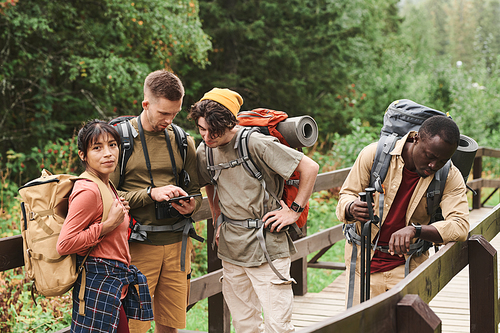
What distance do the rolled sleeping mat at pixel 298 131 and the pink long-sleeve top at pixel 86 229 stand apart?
1.10 metres

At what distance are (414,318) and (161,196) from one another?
1530 millimetres

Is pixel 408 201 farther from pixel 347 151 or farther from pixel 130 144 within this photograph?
pixel 347 151

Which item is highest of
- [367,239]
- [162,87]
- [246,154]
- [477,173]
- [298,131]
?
[162,87]

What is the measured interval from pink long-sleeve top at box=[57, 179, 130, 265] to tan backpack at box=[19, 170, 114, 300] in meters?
0.06

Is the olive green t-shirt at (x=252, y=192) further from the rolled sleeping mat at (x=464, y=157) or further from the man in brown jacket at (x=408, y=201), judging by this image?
the rolled sleeping mat at (x=464, y=157)

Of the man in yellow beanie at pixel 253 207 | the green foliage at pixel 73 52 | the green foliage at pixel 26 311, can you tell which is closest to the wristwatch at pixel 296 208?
the man in yellow beanie at pixel 253 207

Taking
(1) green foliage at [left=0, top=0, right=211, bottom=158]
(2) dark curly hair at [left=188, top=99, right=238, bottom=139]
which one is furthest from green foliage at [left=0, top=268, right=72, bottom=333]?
(1) green foliage at [left=0, top=0, right=211, bottom=158]

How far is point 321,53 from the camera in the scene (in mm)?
15039

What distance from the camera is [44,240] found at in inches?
85.6

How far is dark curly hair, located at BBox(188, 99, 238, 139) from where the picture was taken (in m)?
2.64

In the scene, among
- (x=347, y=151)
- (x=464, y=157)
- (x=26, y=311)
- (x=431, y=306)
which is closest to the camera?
(x=464, y=157)

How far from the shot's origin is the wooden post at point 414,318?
4.95ft

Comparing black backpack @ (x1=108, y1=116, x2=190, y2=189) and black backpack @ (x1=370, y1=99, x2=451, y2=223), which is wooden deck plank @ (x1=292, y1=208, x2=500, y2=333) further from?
black backpack @ (x1=108, y1=116, x2=190, y2=189)

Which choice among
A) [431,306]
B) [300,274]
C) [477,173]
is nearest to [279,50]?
[477,173]
